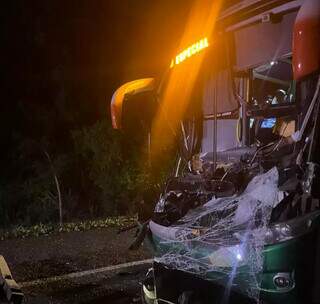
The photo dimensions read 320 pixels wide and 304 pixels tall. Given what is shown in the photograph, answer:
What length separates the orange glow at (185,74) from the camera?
4.97 m

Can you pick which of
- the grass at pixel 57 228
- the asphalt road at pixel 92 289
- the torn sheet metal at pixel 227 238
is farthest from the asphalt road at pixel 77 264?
the torn sheet metal at pixel 227 238

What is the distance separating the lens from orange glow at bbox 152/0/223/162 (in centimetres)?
497

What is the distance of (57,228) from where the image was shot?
844 centimetres

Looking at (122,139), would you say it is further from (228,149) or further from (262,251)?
(262,251)

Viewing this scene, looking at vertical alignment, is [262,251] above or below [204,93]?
below

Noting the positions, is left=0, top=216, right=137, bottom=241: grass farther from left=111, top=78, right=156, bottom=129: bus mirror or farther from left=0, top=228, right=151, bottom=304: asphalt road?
left=111, top=78, right=156, bottom=129: bus mirror

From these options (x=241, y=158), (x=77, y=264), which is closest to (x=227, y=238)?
(x=241, y=158)

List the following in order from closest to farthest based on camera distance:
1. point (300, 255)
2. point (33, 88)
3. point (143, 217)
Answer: point (300, 255), point (143, 217), point (33, 88)

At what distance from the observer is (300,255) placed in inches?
131

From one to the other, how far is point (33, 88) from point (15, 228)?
462cm

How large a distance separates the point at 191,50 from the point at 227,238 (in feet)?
7.51

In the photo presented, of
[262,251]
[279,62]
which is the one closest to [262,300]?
[262,251]

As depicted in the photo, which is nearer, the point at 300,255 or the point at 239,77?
the point at 300,255

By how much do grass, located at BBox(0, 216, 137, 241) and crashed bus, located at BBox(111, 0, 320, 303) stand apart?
9.07 feet
